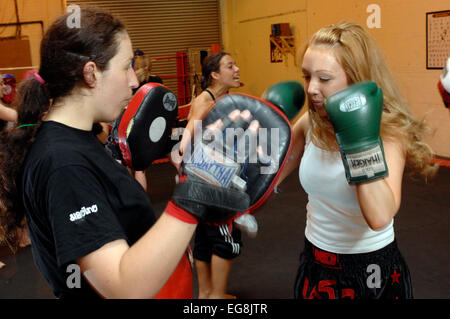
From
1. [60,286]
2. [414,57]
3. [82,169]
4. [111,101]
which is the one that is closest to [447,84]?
[111,101]

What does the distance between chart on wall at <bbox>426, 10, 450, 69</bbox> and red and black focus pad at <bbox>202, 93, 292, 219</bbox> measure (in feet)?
15.0

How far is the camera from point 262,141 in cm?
98

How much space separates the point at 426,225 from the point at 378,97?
2666 mm

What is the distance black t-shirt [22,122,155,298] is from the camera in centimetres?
84

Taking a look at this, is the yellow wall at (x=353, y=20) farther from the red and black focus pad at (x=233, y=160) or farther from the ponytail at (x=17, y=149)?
the ponytail at (x=17, y=149)

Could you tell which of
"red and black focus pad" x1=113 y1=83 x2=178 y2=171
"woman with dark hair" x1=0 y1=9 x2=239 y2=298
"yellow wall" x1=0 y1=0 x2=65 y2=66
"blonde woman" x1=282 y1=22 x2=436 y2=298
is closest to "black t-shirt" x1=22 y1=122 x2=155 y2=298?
"woman with dark hair" x1=0 y1=9 x2=239 y2=298

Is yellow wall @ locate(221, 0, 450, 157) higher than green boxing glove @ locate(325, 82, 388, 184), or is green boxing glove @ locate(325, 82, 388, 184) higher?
yellow wall @ locate(221, 0, 450, 157)

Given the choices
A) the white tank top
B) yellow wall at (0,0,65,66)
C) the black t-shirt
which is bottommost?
the white tank top

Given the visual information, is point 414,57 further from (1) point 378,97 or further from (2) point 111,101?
(2) point 111,101

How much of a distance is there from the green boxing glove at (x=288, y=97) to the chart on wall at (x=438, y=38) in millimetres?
4044

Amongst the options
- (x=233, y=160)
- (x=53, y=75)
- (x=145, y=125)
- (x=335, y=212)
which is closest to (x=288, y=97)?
(x=335, y=212)

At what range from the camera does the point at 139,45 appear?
30.2 feet

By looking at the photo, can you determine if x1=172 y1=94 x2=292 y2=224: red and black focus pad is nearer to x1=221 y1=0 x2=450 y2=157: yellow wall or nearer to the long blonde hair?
the long blonde hair

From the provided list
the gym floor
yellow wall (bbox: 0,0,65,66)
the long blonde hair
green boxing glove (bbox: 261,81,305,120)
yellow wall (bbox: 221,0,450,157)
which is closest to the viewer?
the long blonde hair
